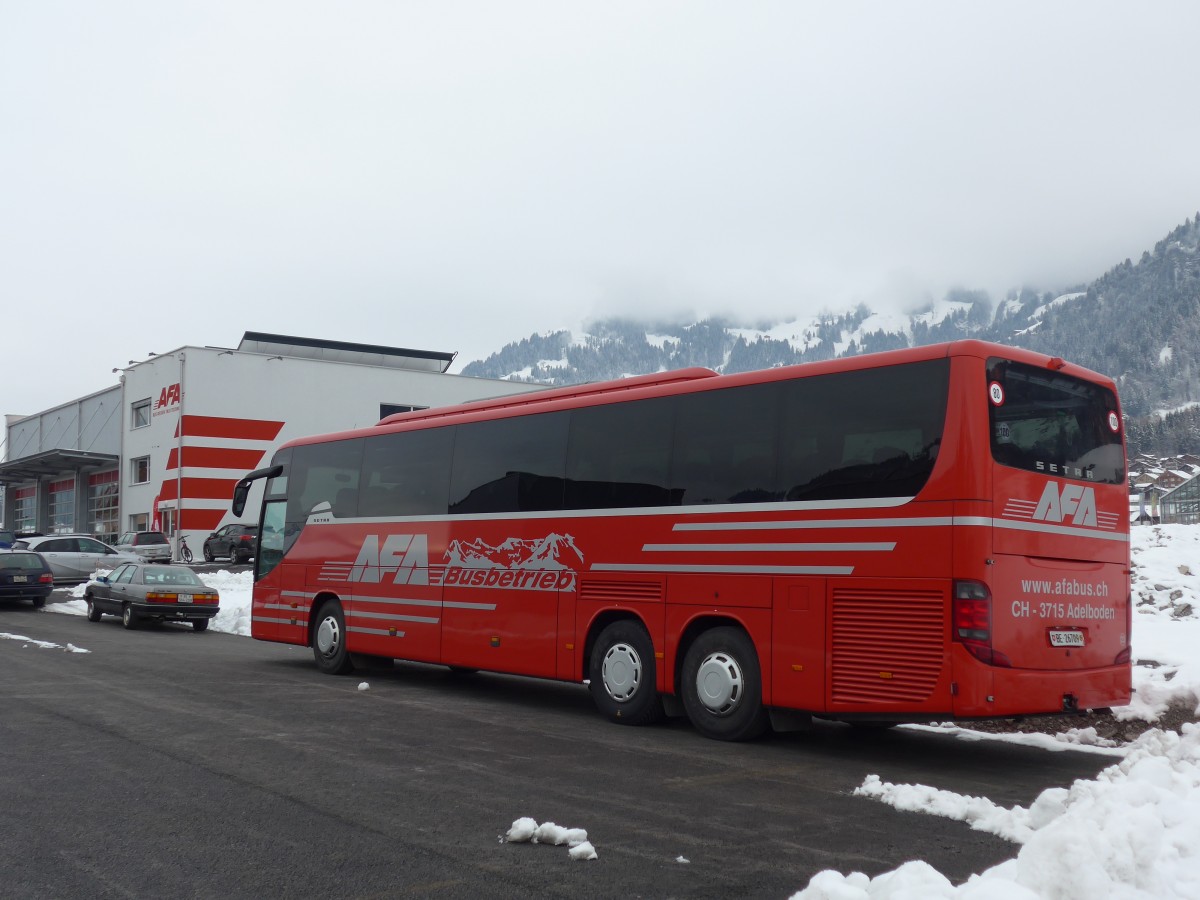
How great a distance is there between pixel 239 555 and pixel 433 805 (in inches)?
1621

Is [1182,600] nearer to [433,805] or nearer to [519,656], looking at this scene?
[519,656]

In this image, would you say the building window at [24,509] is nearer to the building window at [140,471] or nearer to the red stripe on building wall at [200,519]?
the building window at [140,471]

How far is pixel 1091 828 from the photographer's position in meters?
4.68

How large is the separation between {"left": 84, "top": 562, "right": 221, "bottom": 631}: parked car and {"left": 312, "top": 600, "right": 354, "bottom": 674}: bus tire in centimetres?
845

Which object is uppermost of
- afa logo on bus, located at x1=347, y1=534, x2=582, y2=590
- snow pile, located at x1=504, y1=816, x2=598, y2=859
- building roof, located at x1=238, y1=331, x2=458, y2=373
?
building roof, located at x1=238, y1=331, x2=458, y2=373

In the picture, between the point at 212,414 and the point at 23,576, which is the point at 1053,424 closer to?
the point at 23,576

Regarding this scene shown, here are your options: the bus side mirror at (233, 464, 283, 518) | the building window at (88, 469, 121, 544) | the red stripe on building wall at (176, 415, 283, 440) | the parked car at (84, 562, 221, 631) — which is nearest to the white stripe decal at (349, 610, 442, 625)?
the bus side mirror at (233, 464, 283, 518)

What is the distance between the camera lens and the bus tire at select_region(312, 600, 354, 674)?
1500cm

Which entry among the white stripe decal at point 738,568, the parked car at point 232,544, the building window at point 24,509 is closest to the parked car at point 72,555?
the parked car at point 232,544

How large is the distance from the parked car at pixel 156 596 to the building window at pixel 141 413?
33542mm

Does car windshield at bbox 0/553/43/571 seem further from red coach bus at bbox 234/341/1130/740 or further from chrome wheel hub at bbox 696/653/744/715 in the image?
chrome wheel hub at bbox 696/653/744/715

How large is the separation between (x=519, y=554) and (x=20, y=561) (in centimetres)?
2062

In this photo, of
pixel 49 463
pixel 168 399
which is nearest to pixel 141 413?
pixel 168 399

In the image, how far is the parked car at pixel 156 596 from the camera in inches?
888
